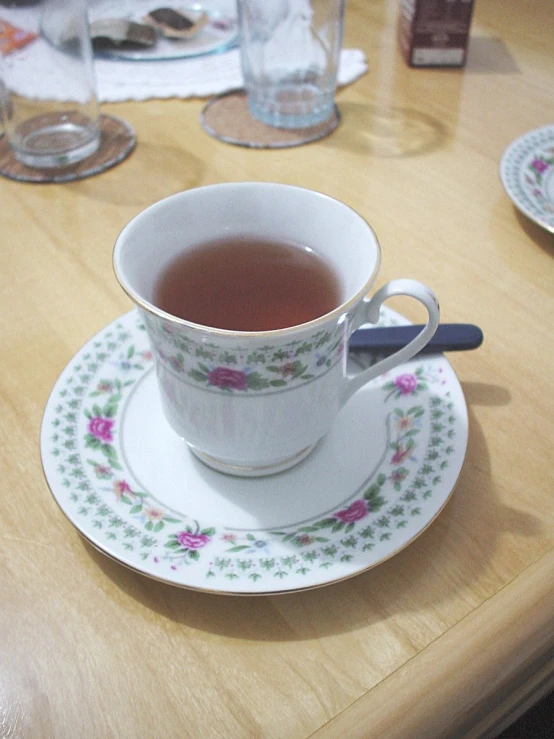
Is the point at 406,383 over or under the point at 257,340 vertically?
under

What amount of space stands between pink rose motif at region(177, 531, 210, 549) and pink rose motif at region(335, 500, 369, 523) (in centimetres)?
9

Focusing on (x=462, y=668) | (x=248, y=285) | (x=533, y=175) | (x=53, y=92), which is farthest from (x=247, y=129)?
(x=462, y=668)

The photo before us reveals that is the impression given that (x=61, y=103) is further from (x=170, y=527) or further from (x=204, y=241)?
(x=170, y=527)

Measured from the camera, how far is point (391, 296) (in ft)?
1.51

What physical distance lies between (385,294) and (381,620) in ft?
0.65

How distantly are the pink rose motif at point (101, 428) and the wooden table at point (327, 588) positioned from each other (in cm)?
5

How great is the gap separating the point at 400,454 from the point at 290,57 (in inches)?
27.3

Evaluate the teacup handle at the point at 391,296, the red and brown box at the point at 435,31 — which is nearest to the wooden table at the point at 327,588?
the teacup handle at the point at 391,296

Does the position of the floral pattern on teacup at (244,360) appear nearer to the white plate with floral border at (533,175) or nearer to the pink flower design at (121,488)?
the pink flower design at (121,488)

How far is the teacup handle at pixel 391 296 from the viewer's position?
43 centimetres

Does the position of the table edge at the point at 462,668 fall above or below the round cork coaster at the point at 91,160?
below

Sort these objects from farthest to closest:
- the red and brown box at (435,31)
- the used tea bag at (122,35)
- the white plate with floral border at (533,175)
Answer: the used tea bag at (122,35), the red and brown box at (435,31), the white plate with floral border at (533,175)

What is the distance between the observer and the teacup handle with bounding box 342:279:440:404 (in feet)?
1.42

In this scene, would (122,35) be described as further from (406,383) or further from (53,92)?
(406,383)
